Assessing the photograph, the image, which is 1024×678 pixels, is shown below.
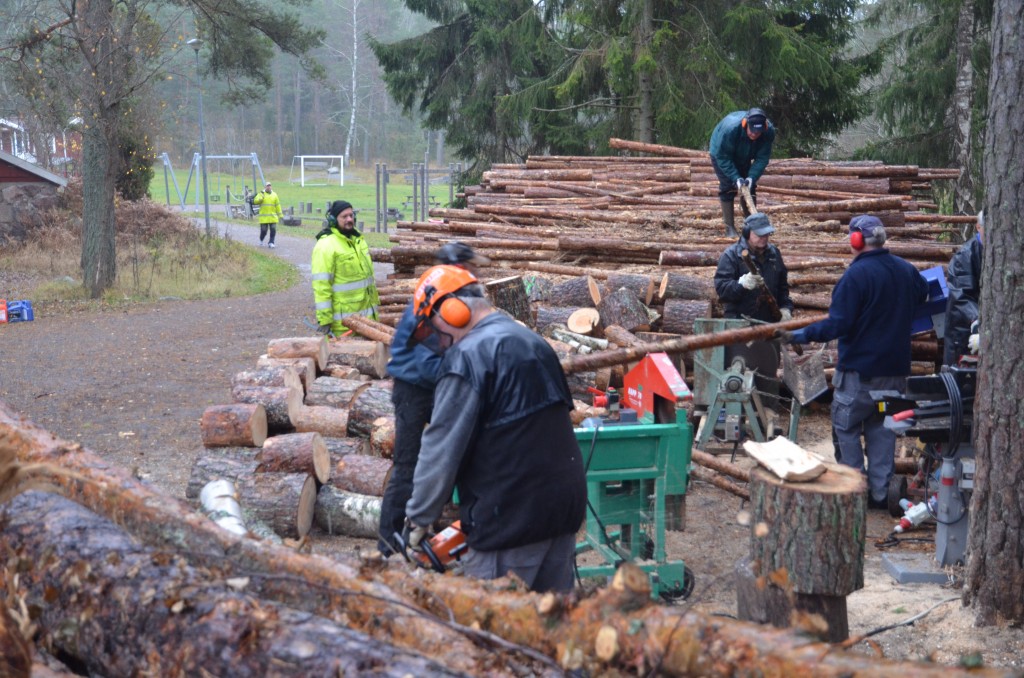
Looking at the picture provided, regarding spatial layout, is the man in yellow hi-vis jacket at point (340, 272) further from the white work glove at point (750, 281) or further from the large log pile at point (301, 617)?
the large log pile at point (301, 617)

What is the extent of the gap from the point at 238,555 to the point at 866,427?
5.26 meters

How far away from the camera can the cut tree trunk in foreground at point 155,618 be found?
3057 mm

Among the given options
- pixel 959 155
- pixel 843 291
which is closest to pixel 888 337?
pixel 843 291

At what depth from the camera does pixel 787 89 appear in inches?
856

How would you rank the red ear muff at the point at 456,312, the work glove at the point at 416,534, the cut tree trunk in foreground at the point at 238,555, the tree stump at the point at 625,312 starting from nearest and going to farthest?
the cut tree trunk in foreground at the point at 238,555 → the red ear muff at the point at 456,312 → the work glove at the point at 416,534 → the tree stump at the point at 625,312

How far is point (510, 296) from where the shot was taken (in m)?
8.20

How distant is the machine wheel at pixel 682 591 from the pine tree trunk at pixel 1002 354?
5.28 feet

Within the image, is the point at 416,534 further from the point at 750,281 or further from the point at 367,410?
the point at 750,281

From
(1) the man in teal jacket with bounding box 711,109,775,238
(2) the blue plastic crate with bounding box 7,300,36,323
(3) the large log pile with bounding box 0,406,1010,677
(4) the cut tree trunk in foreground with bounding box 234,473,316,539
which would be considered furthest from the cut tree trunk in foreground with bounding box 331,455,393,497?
Answer: (2) the blue plastic crate with bounding box 7,300,36,323

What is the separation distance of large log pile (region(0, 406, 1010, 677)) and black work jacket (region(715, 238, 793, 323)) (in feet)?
18.0

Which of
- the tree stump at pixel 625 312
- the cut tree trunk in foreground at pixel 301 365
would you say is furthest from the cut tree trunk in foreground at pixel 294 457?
the tree stump at pixel 625 312

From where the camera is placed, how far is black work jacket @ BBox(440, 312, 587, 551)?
12.8 ft

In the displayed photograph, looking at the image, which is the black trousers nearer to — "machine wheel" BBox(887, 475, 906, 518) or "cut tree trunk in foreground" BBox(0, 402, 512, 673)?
"cut tree trunk in foreground" BBox(0, 402, 512, 673)

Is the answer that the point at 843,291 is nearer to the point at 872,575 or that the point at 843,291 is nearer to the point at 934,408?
the point at 934,408
